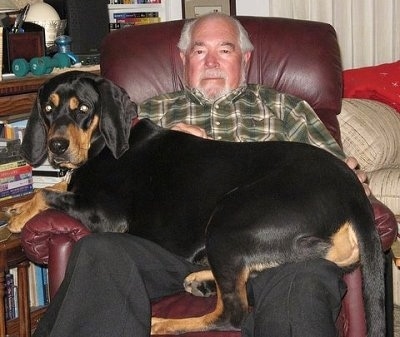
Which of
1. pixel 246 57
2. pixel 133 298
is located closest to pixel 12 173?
pixel 246 57

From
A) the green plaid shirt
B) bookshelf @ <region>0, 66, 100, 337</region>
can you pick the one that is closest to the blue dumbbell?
bookshelf @ <region>0, 66, 100, 337</region>

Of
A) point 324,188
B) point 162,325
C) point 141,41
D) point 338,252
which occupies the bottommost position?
point 162,325

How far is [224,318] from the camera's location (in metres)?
2.15

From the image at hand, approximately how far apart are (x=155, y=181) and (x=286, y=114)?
691 millimetres

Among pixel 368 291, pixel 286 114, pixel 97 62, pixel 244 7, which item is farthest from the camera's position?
pixel 244 7

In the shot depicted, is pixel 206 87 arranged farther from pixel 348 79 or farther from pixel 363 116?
pixel 348 79

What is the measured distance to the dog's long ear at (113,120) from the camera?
248 cm

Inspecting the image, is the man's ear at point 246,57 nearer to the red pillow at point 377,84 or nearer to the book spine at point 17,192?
the red pillow at point 377,84

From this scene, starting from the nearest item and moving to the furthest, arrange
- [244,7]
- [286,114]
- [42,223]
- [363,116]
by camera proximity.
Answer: [42,223] → [286,114] → [363,116] → [244,7]

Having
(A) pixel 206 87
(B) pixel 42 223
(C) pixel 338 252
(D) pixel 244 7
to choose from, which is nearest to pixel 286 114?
(A) pixel 206 87

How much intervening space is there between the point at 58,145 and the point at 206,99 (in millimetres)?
768

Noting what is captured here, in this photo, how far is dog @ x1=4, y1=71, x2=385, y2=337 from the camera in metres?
2.11

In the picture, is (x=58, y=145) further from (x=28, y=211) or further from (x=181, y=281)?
(x=181, y=281)

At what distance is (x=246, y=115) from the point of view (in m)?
2.91
